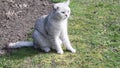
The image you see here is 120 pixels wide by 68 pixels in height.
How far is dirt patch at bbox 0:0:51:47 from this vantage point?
752 cm

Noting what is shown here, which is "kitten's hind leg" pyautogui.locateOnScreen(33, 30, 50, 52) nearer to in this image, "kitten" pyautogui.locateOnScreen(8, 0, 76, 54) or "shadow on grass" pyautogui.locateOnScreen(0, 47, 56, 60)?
"kitten" pyautogui.locateOnScreen(8, 0, 76, 54)

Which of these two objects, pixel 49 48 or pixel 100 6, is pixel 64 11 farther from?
pixel 100 6

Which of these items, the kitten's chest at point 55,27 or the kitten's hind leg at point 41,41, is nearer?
the kitten's chest at point 55,27

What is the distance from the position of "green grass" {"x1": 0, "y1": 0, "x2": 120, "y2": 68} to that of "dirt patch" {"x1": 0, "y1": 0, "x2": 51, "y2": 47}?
55cm

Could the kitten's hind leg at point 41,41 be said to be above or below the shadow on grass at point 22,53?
above

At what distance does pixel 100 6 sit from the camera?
29.9 feet

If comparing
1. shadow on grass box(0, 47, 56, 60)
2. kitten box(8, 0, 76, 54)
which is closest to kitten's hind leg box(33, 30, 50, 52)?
kitten box(8, 0, 76, 54)

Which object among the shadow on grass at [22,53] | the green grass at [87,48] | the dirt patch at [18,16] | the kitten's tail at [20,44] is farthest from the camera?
the dirt patch at [18,16]

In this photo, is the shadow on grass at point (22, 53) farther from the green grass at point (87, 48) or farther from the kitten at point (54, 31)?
the kitten at point (54, 31)

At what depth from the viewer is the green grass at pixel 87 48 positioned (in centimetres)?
661

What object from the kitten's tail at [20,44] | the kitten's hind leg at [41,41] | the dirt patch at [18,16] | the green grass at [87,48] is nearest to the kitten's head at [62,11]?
the kitten's hind leg at [41,41]

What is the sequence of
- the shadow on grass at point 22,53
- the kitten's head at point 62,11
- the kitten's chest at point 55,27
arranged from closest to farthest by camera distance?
1. the kitten's head at point 62,11
2. the kitten's chest at point 55,27
3. the shadow on grass at point 22,53

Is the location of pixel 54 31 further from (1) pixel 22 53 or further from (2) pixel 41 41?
(1) pixel 22 53

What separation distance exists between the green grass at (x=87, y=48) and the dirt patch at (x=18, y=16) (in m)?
0.55
